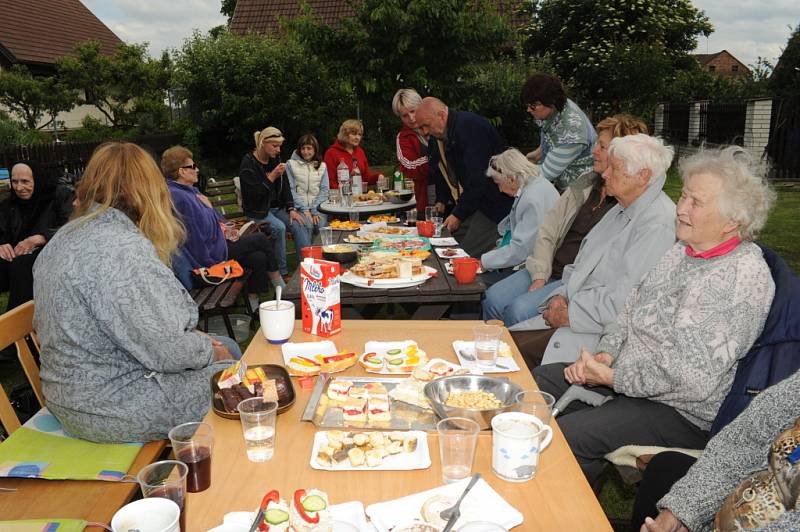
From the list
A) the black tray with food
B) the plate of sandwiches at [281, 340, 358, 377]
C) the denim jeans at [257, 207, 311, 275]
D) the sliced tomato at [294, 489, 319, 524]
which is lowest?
the denim jeans at [257, 207, 311, 275]

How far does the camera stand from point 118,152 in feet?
7.64

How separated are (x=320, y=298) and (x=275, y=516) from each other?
1.24 m

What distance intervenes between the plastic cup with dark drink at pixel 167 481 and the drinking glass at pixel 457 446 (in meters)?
0.58

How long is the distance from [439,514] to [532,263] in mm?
2929

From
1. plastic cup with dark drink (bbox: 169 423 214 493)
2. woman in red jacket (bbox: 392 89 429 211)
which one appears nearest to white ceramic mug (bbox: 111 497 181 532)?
plastic cup with dark drink (bbox: 169 423 214 493)

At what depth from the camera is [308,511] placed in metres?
1.26

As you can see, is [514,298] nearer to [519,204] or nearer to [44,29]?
[519,204]

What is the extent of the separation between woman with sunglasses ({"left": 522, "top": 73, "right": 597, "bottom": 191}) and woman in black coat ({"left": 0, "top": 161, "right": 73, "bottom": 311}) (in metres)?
3.93

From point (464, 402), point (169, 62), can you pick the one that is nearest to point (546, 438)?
point (464, 402)

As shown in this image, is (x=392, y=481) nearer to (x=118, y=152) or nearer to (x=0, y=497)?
(x=0, y=497)

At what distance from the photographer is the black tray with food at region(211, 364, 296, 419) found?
70.9 inches

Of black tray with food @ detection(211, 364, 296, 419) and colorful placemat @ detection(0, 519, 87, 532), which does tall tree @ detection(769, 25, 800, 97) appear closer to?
black tray with food @ detection(211, 364, 296, 419)

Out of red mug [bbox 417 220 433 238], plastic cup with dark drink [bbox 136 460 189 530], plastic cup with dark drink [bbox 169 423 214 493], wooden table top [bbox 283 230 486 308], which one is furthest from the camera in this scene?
red mug [bbox 417 220 433 238]

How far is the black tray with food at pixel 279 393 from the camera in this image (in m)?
1.80
